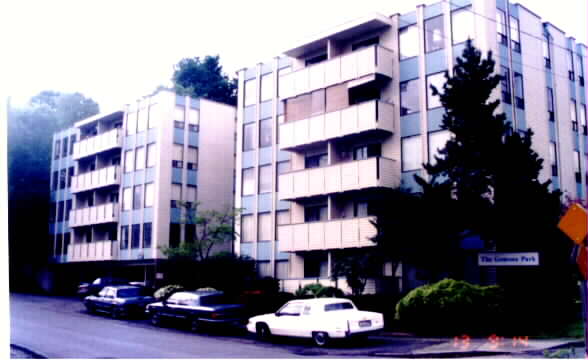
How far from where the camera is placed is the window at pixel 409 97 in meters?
27.5

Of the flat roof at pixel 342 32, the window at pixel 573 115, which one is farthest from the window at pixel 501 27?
the flat roof at pixel 342 32

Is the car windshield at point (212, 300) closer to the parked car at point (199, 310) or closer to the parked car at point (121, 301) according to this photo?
the parked car at point (199, 310)

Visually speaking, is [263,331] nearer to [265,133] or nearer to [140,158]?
[265,133]

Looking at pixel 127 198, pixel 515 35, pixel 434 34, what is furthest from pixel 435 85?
pixel 127 198

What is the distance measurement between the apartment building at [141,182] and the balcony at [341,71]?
988cm

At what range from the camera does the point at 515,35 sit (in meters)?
26.8

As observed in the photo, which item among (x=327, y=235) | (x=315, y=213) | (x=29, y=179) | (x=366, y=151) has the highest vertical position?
(x=366, y=151)

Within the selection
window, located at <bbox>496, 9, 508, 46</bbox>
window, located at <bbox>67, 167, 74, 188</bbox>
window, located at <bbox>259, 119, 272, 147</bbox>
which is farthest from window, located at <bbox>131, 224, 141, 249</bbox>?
window, located at <bbox>496, 9, 508, 46</bbox>

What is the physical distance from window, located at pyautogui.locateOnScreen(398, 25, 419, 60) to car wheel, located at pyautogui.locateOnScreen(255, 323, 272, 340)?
14.1 meters

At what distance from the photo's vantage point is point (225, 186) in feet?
134

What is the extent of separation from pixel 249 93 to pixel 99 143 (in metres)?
12.6

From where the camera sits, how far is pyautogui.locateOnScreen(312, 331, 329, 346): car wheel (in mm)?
A: 18969

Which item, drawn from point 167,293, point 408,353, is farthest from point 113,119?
point 408,353

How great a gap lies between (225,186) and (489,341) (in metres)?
25.3
